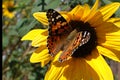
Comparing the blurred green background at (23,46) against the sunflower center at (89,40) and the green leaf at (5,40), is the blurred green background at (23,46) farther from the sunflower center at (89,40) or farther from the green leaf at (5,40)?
the sunflower center at (89,40)

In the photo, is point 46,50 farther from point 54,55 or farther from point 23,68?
point 23,68

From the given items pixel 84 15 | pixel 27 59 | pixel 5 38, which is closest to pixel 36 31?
pixel 84 15

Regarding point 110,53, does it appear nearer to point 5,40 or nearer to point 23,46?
point 5,40

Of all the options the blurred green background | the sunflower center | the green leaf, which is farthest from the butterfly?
the green leaf

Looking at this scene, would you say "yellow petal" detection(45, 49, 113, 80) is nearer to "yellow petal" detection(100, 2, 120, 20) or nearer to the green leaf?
"yellow petal" detection(100, 2, 120, 20)

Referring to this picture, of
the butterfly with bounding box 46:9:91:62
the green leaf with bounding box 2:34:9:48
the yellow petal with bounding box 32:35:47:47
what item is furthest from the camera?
the green leaf with bounding box 2:34:9:48

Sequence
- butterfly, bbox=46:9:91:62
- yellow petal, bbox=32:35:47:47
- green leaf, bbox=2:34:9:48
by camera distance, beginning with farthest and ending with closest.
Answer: green leaf, bbox=2:34:9:48
yellow petal, bbox=32:35:47:47
butterfly, bbox=46:9:91:62

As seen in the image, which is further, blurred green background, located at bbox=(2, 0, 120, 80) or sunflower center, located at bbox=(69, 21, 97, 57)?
blurred green background, located at bbox=(2, 0, 120, 80)
